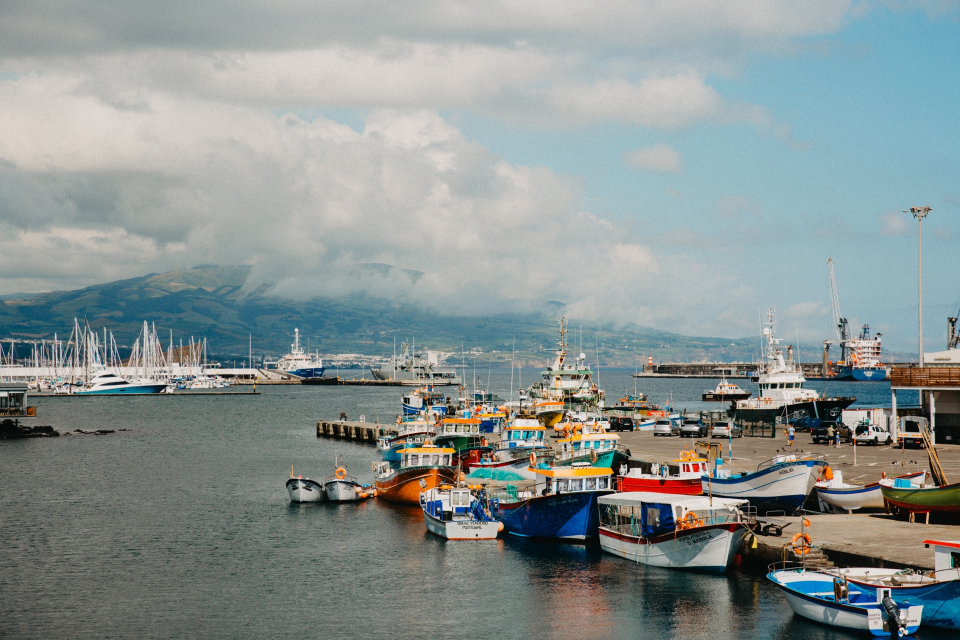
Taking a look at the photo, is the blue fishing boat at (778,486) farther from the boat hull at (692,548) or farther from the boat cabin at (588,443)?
the boat cabin at (588,443)

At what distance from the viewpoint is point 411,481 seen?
53.1 metres

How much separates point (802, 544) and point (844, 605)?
5.47 meters

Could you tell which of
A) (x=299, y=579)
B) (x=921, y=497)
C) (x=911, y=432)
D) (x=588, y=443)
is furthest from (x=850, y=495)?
(x=911, y=432)

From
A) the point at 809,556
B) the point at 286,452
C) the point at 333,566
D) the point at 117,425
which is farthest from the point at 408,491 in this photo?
the point at 117,425

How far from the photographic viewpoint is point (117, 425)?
403 ft

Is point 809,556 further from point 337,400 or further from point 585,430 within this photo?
point 337,400

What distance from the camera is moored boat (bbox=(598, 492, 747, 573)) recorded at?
34.3 m

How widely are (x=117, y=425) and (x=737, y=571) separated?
349 ft

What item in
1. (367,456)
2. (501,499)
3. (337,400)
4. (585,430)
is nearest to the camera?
(501,499)

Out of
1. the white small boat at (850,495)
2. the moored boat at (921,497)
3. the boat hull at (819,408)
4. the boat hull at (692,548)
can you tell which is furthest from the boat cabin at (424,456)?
the boat hull at (819,408)

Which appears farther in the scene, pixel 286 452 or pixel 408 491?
pixel 286 452

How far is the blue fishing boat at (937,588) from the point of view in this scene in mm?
25672

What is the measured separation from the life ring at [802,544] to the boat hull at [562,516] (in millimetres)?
9799

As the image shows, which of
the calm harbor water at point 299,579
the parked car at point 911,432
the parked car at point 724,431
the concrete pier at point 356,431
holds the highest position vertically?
the parked car at point 911,432
